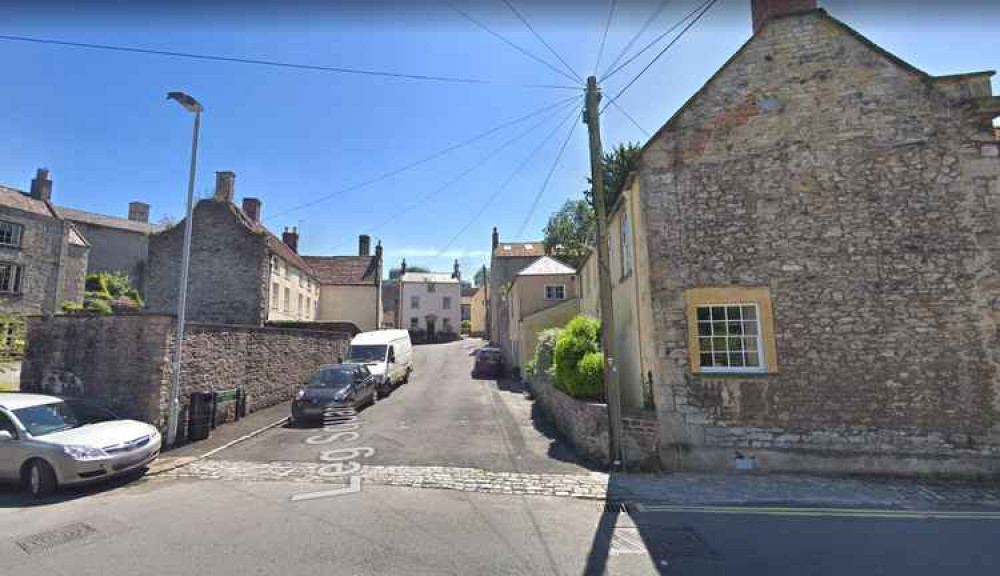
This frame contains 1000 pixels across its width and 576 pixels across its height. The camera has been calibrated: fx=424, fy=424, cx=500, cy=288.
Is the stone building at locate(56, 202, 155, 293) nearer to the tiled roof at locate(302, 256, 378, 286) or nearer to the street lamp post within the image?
the tiled roof at locate(302, 256, 378, 286)

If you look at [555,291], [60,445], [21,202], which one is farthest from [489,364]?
[21,202]

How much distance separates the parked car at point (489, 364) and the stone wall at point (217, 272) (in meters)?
12.8

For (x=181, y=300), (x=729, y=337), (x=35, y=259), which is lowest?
(x=729, y=337)

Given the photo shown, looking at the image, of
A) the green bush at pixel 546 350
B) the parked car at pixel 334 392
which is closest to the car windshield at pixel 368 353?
the parked car at pixel 334 392

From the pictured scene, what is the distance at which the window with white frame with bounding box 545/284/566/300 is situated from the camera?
25.8 meters

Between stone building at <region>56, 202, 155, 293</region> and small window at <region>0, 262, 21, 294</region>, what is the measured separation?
12.6 m

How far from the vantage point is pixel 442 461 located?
9586 mm

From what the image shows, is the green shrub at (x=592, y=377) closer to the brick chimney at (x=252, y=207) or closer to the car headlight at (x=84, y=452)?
the car headlight at (x=84, y=452)

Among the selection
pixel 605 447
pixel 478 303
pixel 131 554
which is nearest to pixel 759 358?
pixel 605 447

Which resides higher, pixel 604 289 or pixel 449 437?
pixel 604 289

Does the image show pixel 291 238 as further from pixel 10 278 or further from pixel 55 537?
pixel 55 537

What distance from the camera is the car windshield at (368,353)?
790 inches

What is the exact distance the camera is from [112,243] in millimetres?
42531

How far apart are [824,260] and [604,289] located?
191 inches
